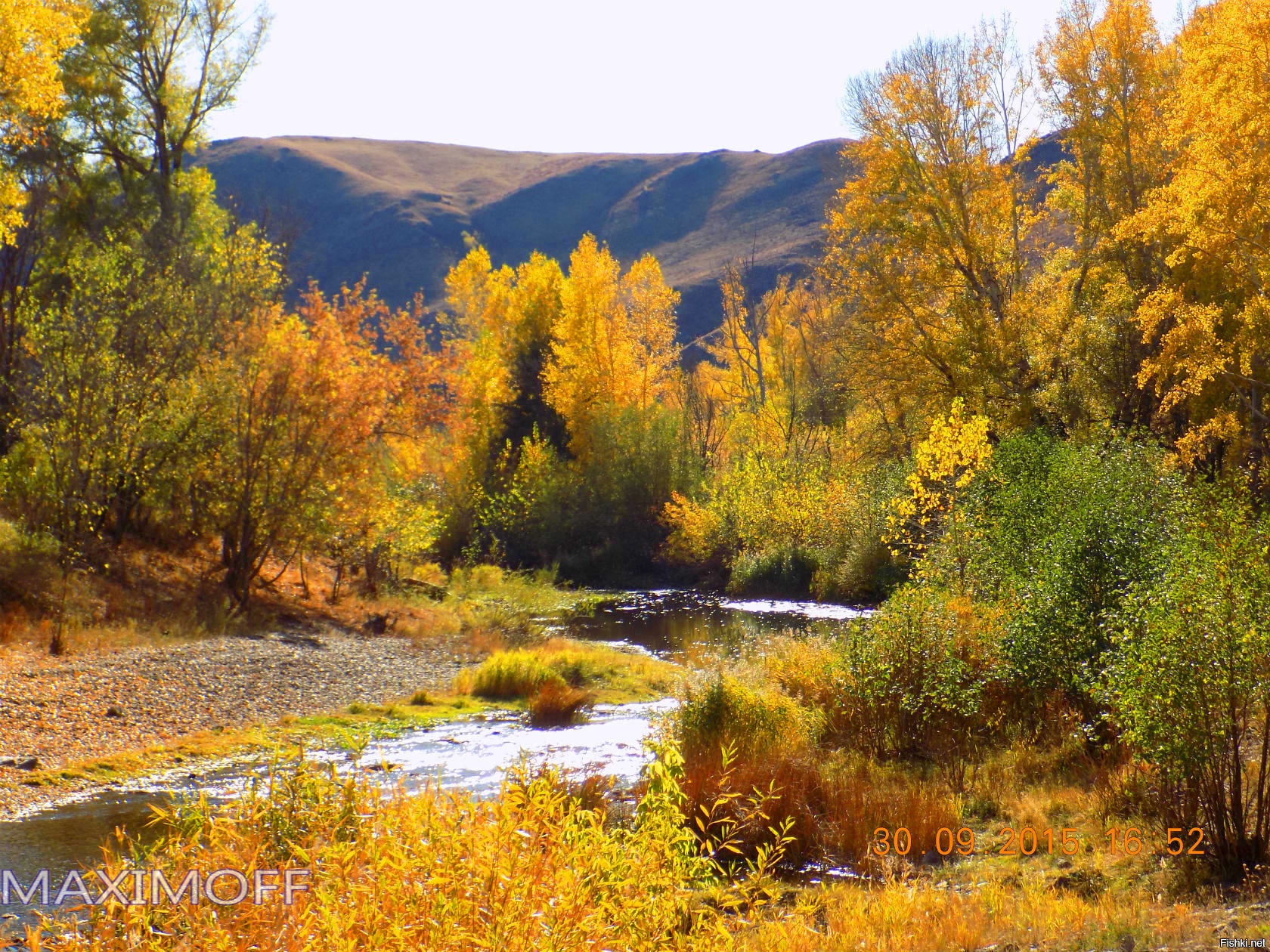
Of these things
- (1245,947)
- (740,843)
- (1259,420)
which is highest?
(1259,420)

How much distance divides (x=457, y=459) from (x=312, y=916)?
36902mm

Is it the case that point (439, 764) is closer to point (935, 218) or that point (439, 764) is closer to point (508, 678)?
point (508, 678)

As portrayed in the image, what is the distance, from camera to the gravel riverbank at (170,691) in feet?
38.2

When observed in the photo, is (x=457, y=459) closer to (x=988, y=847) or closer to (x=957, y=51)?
(x=957, y=51)

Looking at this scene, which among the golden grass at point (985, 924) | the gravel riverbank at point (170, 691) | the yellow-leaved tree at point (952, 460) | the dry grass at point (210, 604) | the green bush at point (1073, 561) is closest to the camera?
the golden grass at point (985, 924)

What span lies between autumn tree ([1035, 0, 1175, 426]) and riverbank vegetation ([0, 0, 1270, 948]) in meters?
0.09

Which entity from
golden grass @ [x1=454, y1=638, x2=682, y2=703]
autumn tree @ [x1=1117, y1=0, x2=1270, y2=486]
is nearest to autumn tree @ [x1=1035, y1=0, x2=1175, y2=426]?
autumn tree @ [x1=1117, y1=0, x2=1270, y2=486]

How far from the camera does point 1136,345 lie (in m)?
21.8

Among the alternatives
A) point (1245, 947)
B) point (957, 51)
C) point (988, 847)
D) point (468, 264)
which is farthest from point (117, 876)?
point (468, 264)

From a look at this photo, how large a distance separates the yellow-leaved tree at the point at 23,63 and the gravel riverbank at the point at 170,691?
246 inches

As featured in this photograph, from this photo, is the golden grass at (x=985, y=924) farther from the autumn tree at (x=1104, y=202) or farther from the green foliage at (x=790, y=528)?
the green foliage at (x=790, y=528)

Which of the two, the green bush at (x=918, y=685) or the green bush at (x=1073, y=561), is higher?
the green bush at (x=1073, y=561)

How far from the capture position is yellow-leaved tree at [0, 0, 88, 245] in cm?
1284

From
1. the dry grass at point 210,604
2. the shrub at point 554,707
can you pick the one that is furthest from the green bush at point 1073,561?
the dry grass at point 210,604
